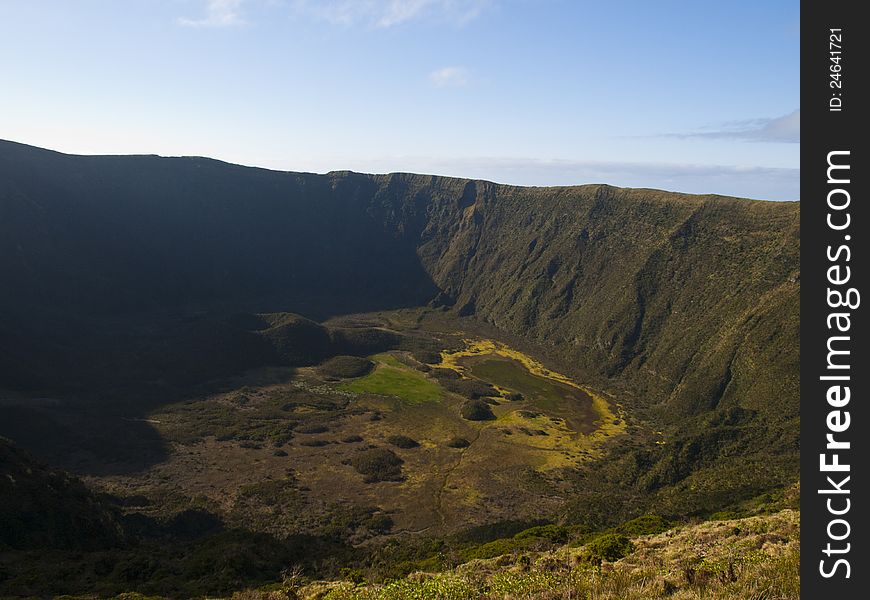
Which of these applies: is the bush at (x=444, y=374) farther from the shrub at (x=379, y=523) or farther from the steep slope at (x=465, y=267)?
the shrub at (x=379, y=523)

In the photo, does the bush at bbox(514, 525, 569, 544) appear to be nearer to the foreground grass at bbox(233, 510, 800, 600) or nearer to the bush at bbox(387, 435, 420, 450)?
the foreground grass at bbox(233, 510, 800, 600)

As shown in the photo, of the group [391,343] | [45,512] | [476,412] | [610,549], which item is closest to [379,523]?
[45,512]

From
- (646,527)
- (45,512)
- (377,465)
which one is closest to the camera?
(646,527)

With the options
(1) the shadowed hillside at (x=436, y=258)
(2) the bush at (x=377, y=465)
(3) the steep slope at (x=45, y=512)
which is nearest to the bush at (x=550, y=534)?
(2) the bush at (x=377, y=465)

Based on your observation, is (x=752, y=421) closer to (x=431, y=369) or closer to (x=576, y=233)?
(x=431, y=369)

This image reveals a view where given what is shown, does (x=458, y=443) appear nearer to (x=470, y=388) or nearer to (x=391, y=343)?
(x=470, y=388)

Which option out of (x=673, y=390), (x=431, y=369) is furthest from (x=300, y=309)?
(x=673, y=390)

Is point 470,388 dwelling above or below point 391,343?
below
